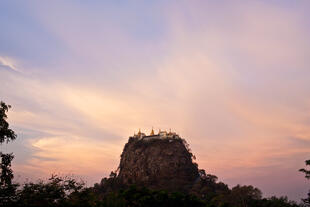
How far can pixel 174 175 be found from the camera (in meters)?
110

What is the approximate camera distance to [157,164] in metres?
116

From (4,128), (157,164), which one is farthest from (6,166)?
(157,164)

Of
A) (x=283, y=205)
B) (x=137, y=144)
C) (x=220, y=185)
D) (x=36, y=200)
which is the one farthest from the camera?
(x=137, y=144)

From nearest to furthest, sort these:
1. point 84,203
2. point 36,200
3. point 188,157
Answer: point 36,200 → point 84,203 → point 188,157

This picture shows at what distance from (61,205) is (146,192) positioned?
1104 centimetres

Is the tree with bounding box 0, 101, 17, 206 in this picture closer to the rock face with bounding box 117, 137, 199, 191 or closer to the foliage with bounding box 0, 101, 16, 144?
the foliage with bounding box 0, 101, 16, 144

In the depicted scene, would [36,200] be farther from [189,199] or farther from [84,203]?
[189,199]

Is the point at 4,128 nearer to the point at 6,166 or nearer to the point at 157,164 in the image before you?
the point at 6,166

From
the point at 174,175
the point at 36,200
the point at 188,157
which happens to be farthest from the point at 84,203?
the point at 188,157

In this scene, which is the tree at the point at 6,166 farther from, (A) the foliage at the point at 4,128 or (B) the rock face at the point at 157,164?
(B) the rock face at the point at 157,164

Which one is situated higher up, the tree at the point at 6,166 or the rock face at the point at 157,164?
the rock face at the point at 157,164

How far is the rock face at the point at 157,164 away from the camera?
10919cm

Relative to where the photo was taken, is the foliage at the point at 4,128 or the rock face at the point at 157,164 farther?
the rock face at the point at 157,164

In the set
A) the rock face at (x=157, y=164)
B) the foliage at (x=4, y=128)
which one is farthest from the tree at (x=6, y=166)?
the rock face at (x=157, y=164)
